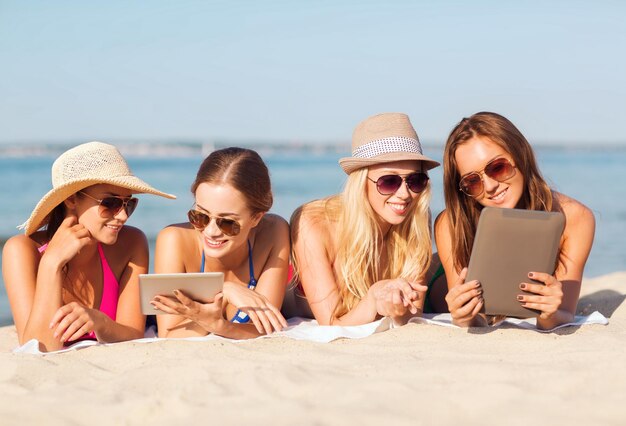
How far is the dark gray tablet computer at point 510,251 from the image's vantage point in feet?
14.0

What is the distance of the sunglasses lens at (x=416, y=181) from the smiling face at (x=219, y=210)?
43.4 inches

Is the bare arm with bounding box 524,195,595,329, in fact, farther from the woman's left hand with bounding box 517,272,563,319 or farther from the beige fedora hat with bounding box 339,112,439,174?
the beige fedora hat with bounding box 339,112,439,174

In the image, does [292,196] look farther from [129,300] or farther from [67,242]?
[67,242]

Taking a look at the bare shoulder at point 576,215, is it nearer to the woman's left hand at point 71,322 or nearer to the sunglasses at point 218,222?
the sunglasses at point 218,222

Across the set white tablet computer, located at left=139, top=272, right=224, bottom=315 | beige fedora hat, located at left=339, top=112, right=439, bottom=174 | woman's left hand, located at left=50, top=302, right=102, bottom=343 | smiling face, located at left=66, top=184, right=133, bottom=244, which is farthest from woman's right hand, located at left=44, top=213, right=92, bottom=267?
beige fedora hat, located at left=339, top=112, right=439, bottom=174

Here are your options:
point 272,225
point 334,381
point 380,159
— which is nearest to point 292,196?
point 272,225

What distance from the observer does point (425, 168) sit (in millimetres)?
5258

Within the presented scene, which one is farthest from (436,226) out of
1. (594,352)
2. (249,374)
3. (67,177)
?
(67,177)

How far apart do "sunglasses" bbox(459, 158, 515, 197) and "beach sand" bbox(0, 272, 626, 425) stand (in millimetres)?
938

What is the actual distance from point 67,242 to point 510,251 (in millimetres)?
2627

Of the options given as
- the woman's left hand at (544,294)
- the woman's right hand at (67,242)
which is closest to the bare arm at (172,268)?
the woman's right hand at (67,242)

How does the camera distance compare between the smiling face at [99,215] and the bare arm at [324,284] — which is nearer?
the smiling face at [99,215]

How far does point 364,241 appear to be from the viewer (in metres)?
5.12

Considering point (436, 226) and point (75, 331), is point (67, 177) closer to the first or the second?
point (75, 331)
